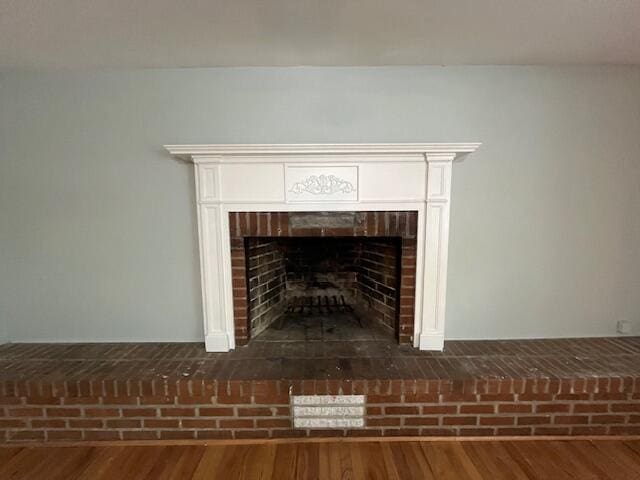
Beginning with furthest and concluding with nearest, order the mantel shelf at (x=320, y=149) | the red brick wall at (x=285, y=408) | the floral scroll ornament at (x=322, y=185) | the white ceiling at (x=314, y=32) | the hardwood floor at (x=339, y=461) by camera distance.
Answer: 1. the floral scroll ornament at (x=322, y=185)
2. the mantel shelf at (x=320, y=149)
3. the red brick wall at (x=285, y=408)
4. the hardwood floor at (x=339, y=461)
5. the white ceiling at (x=314, y=32)

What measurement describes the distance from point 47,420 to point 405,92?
9.33ft

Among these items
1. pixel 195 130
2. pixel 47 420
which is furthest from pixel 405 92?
pixel 47 420

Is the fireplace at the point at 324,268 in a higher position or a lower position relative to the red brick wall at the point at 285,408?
higher

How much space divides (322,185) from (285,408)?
1293 millimetres

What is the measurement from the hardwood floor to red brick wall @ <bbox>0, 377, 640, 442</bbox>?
66mm

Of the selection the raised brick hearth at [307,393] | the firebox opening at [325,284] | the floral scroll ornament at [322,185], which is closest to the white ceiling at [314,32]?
the floral scroll ornament at [322,185]

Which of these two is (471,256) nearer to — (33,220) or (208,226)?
(208,226)

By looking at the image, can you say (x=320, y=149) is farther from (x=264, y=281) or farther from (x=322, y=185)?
(x=264, y=281)

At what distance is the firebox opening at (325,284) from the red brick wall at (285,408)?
0.52 meters

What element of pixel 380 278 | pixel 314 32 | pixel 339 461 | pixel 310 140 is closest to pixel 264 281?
pixel 380 278

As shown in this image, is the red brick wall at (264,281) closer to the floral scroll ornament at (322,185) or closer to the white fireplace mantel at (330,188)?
the white fireplace mantel at (330,188)

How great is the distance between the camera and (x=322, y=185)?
1920mm

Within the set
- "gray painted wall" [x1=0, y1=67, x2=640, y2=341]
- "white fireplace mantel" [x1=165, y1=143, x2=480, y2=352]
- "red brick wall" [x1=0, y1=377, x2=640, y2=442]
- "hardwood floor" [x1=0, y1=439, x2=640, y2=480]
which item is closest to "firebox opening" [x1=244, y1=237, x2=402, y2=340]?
"white fireplace mantel" [x1=165, y1=143, x2=480, y2=352]

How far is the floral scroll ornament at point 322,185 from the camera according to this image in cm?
192
